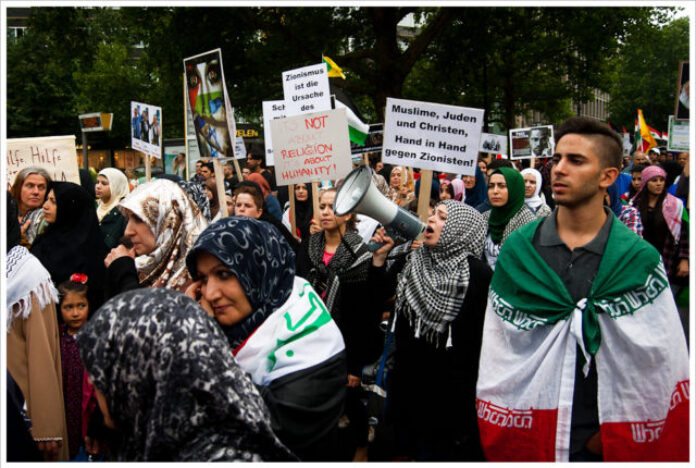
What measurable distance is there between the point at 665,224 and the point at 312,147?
3432 millimetres

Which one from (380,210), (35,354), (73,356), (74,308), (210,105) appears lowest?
(73,356)

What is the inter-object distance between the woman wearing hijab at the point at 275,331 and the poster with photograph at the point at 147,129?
21.1ft

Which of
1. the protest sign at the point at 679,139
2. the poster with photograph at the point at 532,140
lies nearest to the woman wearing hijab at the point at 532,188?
the protest sign at the point at 679,139

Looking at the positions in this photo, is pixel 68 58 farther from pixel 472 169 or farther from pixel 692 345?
pixel 692 345

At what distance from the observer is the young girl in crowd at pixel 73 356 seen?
3703 mm

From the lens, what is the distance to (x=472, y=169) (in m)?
4.74

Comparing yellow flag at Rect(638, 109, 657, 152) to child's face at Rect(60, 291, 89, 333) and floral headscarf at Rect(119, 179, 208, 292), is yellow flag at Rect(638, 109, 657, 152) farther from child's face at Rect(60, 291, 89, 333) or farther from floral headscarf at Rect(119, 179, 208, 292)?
child's face at Rect(60, 291, 89, 333)

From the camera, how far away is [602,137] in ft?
9.66

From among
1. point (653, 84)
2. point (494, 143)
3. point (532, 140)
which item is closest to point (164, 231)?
point (532, 140)

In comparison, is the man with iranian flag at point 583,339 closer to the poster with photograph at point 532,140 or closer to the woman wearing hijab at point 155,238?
the woman wearing hijab at point 155,238

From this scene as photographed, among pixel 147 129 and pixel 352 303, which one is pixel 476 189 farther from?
pixel 352 303

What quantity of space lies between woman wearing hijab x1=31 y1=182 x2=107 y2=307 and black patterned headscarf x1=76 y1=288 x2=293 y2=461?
228cm

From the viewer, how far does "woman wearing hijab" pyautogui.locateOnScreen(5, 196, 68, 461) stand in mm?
3252

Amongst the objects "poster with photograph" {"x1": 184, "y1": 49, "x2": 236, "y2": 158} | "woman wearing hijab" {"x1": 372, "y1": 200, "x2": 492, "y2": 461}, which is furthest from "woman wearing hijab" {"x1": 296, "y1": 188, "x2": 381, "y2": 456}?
"poster with photograph" {"x1": 184, "y1": 49, "x2": 236, "y2": 158}
